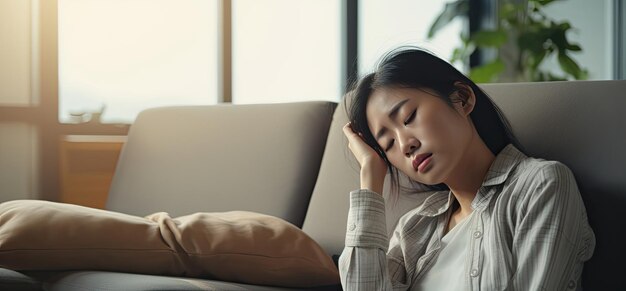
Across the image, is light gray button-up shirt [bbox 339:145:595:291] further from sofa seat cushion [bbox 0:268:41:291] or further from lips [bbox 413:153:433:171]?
sofa seat cushion [bbox 0:268:41:291]

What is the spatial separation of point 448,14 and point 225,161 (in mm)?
2206

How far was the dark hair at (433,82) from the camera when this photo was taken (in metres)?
1.52

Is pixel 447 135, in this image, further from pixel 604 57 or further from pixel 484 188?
pixel 604 57

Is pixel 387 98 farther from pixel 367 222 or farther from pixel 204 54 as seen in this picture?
pixel 204 54

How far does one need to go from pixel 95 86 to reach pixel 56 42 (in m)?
0.24

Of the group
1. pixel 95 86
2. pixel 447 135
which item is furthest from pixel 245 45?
pixel 447 135

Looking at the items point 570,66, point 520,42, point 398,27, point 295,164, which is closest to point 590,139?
point 295,164

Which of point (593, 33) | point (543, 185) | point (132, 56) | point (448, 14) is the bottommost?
point (543, 185)

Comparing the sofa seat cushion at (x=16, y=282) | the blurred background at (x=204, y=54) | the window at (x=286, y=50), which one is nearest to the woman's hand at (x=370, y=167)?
the sofa seat cushion at (x=16, y=282)

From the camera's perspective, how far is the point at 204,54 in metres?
3.60

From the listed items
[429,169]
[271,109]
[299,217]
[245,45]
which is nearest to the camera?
[429,169]

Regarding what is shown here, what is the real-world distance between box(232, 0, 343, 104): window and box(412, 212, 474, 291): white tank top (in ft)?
7.33

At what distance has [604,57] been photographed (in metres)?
3.88

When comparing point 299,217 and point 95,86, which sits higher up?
point 95,86
